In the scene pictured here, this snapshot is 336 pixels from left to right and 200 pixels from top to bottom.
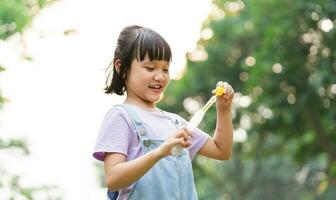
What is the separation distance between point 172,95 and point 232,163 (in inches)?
289

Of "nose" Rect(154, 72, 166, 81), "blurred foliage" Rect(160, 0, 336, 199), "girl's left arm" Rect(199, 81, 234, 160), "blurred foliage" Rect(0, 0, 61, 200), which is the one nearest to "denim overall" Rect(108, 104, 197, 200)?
"nose" Rect(154, 72, 166, 81)

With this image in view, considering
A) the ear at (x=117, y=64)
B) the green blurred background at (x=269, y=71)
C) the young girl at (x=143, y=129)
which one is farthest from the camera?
the green blurred background at (x=269, y=71)

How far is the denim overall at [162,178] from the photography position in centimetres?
277

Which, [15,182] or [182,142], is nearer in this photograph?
[182,142]

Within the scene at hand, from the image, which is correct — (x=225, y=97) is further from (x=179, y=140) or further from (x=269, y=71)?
(x=269, y=71)

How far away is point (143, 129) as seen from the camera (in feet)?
9.31

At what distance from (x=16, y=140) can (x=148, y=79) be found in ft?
21.2

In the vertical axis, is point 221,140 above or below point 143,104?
below

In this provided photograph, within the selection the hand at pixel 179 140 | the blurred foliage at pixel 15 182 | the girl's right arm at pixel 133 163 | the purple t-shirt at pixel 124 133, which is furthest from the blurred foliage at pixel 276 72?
the hand at pixel 179 140

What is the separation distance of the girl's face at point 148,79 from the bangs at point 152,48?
0.6 inches

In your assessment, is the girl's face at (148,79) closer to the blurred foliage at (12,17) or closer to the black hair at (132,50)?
the black hair at (132,50)

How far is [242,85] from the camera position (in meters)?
20.0

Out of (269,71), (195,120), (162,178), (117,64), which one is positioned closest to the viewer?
(195,120)

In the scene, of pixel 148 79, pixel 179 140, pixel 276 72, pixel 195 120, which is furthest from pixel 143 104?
pixel 276 72
